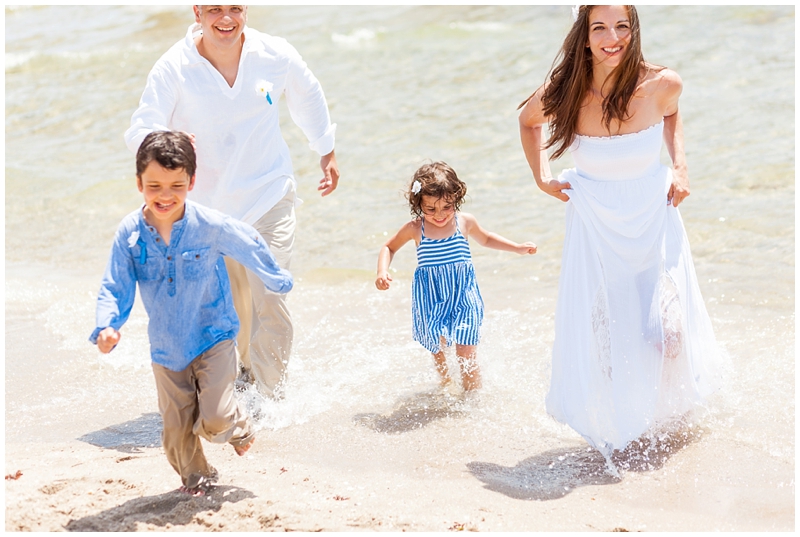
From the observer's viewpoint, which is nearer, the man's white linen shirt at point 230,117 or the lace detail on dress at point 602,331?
the lace detail on dress at point 602,331

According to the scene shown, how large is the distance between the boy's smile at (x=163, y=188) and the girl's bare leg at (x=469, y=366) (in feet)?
6.98

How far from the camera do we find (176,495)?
3.75 meters

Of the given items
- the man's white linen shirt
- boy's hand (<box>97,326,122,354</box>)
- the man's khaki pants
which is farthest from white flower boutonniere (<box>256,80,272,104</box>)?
boy's hand (<box>97,326,122,354</box>)

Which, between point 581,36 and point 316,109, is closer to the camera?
point 581,36

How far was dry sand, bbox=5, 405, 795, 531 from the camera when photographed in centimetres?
357

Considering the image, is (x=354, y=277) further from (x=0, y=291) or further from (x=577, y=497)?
(x=577, y=497)

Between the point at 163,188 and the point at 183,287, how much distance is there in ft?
1.29

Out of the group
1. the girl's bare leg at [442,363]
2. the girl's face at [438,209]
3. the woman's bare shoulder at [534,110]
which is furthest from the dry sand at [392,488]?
the woman's bare shoulder at [534,110]

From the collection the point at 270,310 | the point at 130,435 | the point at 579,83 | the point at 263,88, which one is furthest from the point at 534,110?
the point at 130,435

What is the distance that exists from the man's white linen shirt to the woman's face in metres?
1.73

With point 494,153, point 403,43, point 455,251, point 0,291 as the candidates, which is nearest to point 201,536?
point 455,251

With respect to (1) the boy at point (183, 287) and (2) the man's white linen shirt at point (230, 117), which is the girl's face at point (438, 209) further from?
(1) the boy at point (183, 287)

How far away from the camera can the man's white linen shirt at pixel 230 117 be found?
4.71 m

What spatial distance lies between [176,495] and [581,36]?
2664mm
